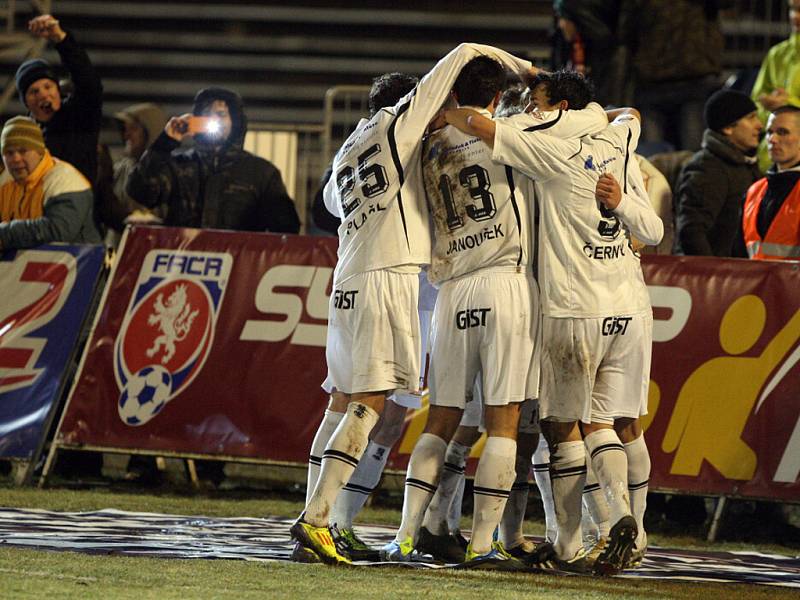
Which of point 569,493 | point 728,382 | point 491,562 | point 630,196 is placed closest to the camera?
point 491,562

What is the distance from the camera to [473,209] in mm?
6695

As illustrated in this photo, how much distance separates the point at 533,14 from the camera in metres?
16.2

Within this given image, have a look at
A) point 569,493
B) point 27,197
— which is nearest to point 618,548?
point 569,493

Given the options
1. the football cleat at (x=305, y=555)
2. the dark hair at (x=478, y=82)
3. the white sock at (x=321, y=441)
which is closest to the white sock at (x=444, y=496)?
the white sock at (x=321, y=441)

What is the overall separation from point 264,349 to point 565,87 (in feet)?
11.3

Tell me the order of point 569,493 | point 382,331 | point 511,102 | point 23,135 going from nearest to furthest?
point 382,331, point 569,493, point 511,102, point 23,135

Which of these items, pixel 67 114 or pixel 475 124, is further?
pixel 67 114

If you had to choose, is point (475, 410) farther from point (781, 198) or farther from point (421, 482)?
point (781, 198)

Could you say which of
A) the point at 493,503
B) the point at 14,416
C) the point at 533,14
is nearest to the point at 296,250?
the point at 14,416

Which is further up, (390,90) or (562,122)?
(390,90)

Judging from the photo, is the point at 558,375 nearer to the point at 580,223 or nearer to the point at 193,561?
the point at 580,223

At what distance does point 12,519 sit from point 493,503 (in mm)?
2708

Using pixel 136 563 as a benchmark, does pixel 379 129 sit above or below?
above

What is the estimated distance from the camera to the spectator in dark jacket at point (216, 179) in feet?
33.4
